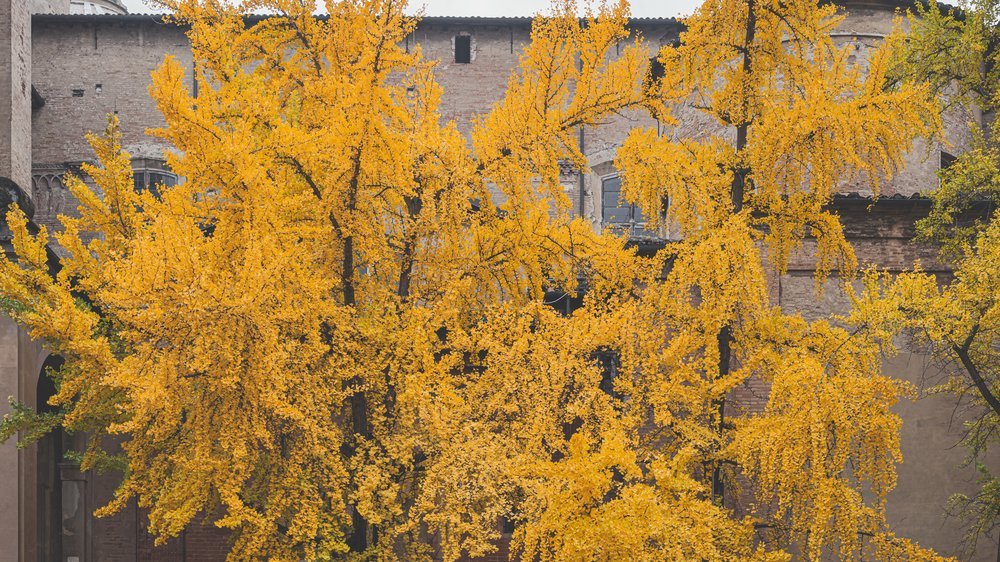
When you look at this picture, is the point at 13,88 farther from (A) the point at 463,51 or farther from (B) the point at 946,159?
(B) the point at 946,159

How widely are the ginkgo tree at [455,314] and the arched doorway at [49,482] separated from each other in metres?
3.96

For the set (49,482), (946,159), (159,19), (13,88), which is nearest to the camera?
(49,482)

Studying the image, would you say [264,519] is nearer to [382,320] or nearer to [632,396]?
[382,320]

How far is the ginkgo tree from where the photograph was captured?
9789 mm

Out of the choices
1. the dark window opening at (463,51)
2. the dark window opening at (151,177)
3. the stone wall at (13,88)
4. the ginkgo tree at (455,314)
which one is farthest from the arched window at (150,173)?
the ginkgo tree at (455,314)

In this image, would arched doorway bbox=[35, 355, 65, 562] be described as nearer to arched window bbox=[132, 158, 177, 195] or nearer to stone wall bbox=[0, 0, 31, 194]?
stone wall bbox=[0, 0, 31, 194]

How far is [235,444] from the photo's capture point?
32.7 feet

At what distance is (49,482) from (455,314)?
8.05 meters

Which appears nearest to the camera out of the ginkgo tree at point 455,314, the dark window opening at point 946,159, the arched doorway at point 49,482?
the ginkgo tree at point 455,314

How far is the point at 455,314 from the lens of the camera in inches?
433

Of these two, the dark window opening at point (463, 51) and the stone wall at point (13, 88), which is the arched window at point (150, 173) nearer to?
the stone wall at point (13, 88)

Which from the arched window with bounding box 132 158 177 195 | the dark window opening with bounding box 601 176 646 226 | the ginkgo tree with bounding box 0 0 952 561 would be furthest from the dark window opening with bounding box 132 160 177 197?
the ginkgo tree with bounding box 0 0 952 561

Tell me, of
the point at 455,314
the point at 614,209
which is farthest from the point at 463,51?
the point at 455,314

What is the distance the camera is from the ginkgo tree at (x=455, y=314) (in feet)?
32.1
